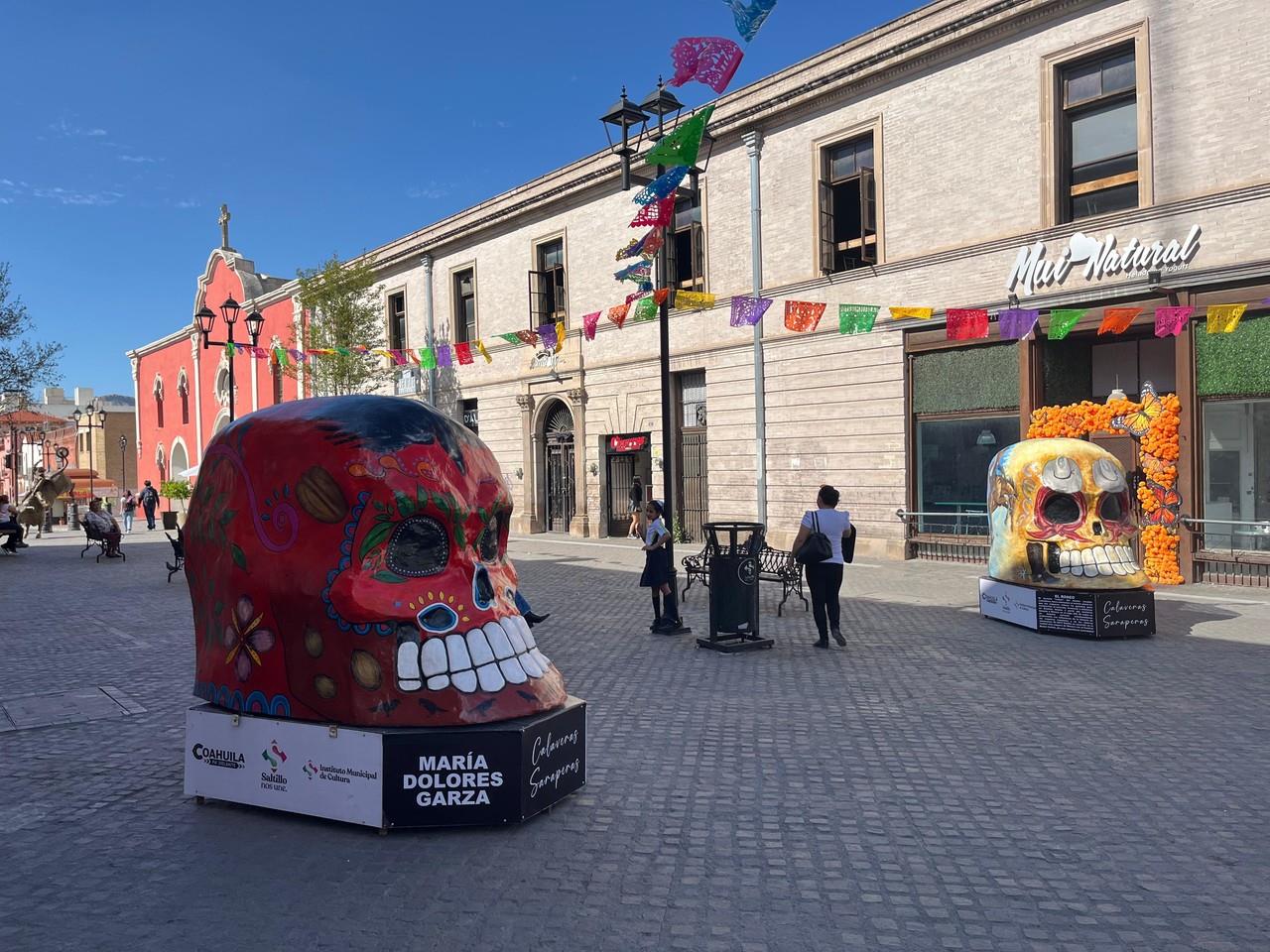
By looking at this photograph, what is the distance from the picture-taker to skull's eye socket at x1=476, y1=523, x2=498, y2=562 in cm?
502

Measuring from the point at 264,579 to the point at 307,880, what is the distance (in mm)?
1438

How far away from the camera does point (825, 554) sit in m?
9.43

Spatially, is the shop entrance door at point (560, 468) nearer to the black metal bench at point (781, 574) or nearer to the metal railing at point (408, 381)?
the metal railing at point (408, 381)

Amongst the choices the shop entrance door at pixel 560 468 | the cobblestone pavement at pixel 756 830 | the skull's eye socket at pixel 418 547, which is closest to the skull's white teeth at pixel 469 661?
the skull's eye socket at pixel 418 547

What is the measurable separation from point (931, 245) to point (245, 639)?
1499cm

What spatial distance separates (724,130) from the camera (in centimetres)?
2053

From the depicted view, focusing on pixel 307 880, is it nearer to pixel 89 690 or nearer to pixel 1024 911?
pixel 1024 911

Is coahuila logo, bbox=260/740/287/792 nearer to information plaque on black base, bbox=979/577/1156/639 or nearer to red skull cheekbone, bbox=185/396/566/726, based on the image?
red skull cheekbone, bbox=185/396/566/726

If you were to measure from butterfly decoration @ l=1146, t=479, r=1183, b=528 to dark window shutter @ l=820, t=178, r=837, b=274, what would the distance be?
7.34 m

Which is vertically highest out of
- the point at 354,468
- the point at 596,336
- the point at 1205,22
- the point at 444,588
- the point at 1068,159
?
the point at 1205,22

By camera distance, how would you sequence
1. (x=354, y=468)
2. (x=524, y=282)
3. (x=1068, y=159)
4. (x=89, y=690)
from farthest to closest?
(x=524, y=282), (x=1068, y=159), (x=89, y=690), (x=354, y=468)

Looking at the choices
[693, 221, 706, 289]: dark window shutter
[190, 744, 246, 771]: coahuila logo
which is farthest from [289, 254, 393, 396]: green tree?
[190, 744, 246, 771]: coahuila logo

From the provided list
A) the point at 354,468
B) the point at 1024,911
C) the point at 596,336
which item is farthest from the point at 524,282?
the point at 1024,911

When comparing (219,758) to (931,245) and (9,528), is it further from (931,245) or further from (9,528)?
(9,528)
